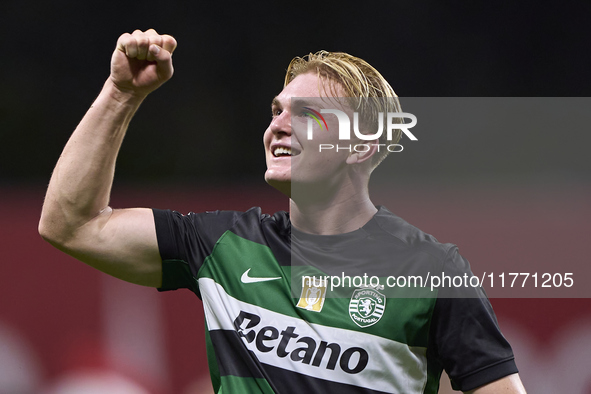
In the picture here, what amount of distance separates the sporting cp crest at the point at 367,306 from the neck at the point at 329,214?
24cm

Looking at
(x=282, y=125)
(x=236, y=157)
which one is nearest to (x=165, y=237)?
(x=282, y=125)

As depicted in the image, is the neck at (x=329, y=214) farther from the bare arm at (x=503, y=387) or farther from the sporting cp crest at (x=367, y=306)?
the bare arm at (x=503, y=387)

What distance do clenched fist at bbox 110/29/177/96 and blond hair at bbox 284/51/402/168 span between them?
0.50m

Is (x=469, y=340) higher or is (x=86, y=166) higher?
(x=86, y=166)

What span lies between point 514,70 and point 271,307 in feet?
9.86

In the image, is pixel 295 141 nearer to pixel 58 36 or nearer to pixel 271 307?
pixel 271 307

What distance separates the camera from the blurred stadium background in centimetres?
356

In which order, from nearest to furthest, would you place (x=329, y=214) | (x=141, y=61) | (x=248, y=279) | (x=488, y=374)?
(x=488, y=374) < (x=141, y=61) < (x=248, y=279) < (x=329, y=214)

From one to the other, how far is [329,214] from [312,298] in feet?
0.95

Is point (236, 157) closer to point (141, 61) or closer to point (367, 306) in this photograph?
point (141, 61)

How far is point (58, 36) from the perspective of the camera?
4359 millimetres

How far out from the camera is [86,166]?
1851 mm

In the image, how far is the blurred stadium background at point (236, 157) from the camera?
3.56m

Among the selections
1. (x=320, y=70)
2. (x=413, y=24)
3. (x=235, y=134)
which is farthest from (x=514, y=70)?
(x=320, y=70)
